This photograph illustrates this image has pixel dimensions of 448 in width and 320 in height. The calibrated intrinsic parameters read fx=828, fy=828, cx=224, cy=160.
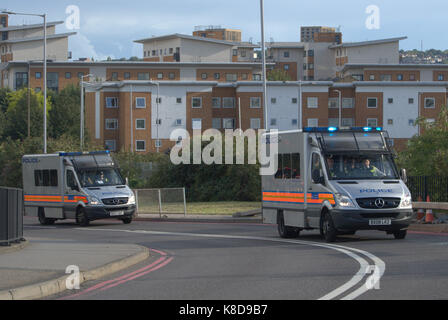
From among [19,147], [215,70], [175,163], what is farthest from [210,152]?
[215,70]

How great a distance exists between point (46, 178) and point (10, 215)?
1705 centimetres

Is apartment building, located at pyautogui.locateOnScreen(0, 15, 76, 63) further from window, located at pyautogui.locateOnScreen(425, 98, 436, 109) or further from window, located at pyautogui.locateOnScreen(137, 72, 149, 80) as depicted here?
window, located at pyautogui.locateOnScreen(425, 98, 436, 109)

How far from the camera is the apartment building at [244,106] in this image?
90812 mm

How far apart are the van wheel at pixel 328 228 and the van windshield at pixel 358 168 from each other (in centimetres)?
103

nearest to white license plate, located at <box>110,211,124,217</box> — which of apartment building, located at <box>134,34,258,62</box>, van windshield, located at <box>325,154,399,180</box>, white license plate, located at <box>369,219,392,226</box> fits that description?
van windshield, located at <box>325,154,399,180</box>

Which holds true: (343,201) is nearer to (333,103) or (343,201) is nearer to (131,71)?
(333,103)

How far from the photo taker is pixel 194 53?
126 metres

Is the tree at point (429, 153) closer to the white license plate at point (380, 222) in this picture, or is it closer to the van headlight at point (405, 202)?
the van headlight at point (405, 202)

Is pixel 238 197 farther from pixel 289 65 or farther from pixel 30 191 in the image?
pixel 289 65

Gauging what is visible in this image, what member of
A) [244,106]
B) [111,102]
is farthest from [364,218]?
[111,102]

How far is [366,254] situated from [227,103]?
7875 centimetres

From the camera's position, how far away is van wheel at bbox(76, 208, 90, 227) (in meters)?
33.0

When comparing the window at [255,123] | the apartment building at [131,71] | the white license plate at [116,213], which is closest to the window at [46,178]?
the white license plate at [116,213]

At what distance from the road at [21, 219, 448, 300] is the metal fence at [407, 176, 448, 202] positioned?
537cm
